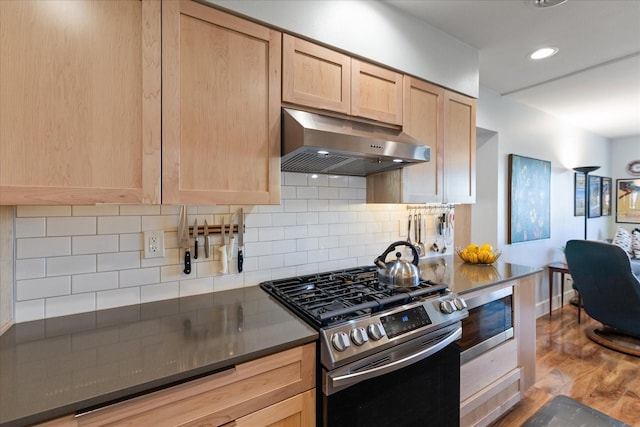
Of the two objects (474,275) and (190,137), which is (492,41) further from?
(190,137)

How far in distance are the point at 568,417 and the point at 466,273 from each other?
1.09 meters

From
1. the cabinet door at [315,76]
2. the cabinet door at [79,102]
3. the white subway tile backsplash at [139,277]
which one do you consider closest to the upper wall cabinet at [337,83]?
the cabinet door at [315,76]

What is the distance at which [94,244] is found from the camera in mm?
1263

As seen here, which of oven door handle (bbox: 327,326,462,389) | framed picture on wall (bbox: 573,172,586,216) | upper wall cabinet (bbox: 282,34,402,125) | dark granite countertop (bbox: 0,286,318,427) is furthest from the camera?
framed picture on wall (bbox: 573,172,586,216)

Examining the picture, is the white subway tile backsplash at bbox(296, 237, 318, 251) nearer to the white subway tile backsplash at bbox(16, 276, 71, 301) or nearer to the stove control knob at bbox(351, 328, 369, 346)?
the stove control knob at bbox(351, 328, 369, 346)

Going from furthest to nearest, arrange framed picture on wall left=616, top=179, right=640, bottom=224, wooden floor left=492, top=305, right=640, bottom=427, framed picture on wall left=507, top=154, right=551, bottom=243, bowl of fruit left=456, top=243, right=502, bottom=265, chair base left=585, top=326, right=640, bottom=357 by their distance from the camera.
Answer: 1. framed picture on wall left=616, top=179, right=640, bottom=224
2. framed picture on wall left=507, top=154, right=551, bottom=243
3. chair base left=585, top=326, right=640, bottom=357
4. bowl of fruit left=456, top=243, right=502, bottom=265
5. wooden floor left=492, top=305, right=640, bottom=427

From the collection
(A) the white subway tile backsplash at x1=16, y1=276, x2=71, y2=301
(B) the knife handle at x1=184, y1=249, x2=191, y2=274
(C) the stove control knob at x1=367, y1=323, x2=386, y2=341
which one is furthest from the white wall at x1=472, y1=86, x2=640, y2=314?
(A) the white subway tile backsplash at x1=16, y1=276, x2=71, y2=301

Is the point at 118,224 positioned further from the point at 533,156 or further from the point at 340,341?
the point at 533,156

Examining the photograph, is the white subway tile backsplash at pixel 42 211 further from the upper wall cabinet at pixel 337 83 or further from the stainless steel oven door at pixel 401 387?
the stainless steel oven door at pixel 401 387

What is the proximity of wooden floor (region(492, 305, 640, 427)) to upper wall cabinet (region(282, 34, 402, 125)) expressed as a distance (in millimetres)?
2050

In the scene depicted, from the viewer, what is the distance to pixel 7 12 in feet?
2.92

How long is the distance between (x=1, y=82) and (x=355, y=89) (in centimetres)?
133

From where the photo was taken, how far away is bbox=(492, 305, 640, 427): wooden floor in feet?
6.52

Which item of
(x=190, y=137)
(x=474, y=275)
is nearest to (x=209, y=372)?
(x=190, y=137)
